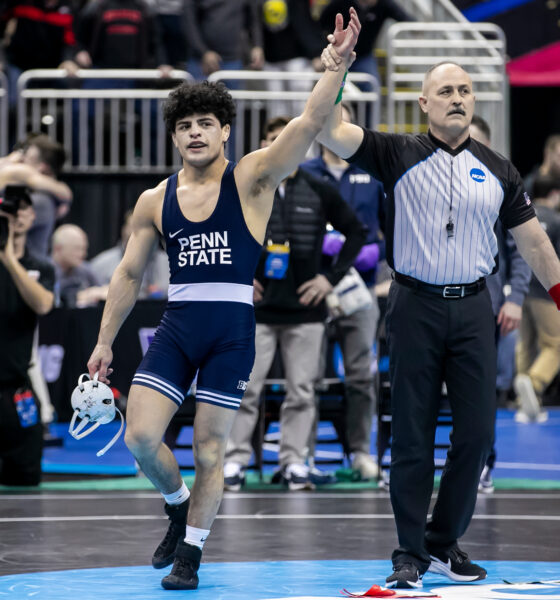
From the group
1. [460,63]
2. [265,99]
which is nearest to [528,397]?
[460,63]

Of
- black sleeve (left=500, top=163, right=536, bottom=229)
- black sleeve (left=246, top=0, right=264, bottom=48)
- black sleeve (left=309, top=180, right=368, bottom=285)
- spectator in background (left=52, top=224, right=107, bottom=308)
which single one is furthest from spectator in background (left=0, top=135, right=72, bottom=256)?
black sleeve (left=500, top=163, right=536, bottom=229)

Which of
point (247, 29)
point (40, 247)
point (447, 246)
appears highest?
point (247, 29)

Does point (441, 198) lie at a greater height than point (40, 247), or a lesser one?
greater

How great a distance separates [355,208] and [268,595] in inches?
167

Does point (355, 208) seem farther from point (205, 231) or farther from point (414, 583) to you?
point (414, 583)

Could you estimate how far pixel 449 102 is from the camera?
18.5 feet

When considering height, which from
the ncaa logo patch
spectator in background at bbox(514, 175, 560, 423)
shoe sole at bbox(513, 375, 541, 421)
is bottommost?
shoe sole at bbox(513, 375, 541, 421)

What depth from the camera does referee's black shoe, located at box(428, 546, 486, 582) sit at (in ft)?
18.6

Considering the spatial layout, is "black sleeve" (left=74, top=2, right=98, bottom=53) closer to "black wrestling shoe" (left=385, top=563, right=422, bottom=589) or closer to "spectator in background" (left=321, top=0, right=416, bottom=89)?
"spectator in background" (left=321, top=0, right=416, bottom=89)

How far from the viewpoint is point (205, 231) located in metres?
5.71

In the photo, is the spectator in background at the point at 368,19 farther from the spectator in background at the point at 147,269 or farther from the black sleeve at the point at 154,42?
the spectator in background at the point at 147,269

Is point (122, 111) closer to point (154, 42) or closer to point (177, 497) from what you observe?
point (154, 42)

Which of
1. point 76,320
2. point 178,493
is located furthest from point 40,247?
point 178,493

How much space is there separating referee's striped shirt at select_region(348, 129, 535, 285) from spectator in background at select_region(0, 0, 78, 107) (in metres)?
9.14
